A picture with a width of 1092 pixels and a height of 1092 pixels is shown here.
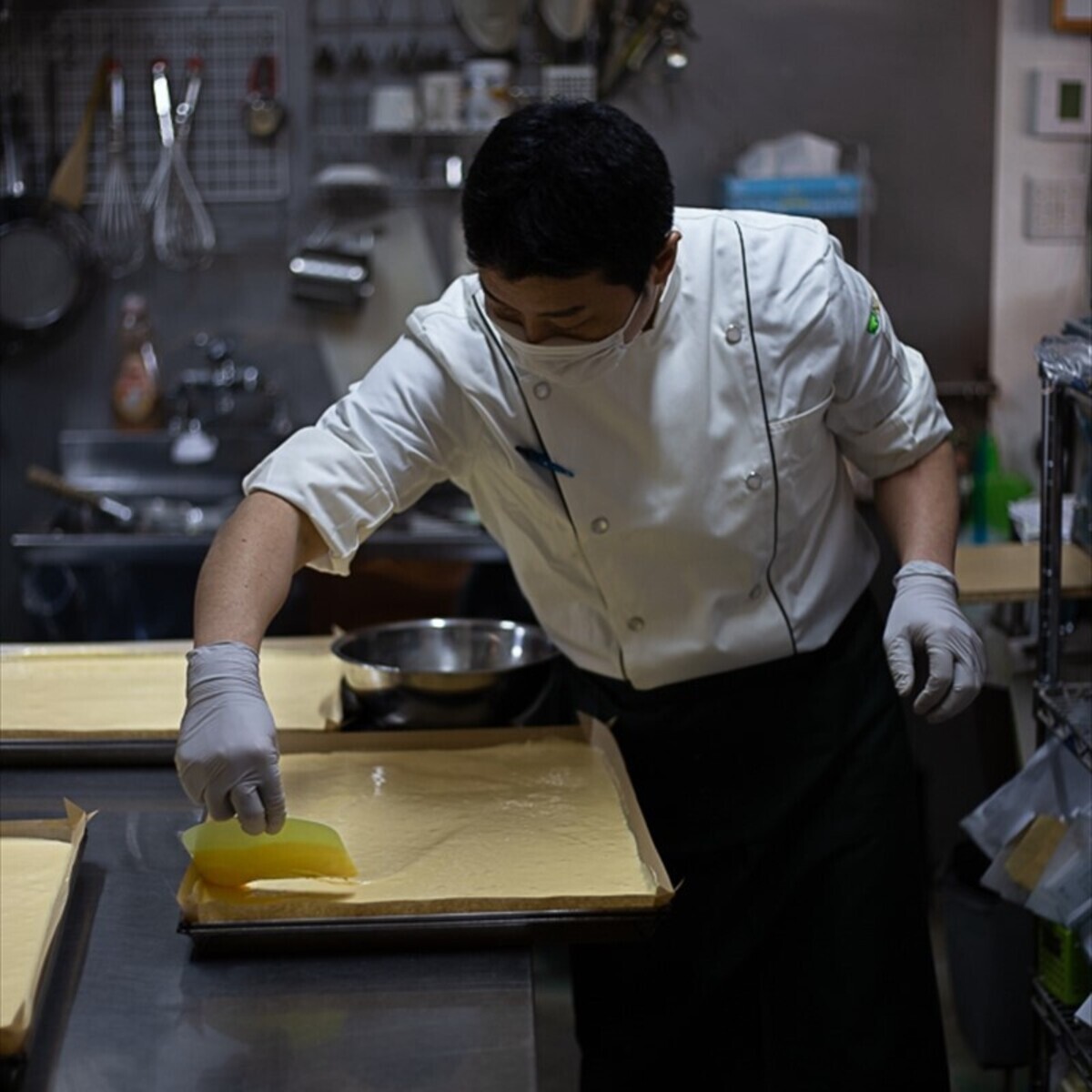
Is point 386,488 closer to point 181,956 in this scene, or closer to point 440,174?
point 181,956

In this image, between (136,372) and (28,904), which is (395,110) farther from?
(28,904)

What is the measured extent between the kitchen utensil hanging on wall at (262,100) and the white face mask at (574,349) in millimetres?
2030

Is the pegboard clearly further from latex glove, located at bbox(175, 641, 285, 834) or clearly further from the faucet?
latex glove, located at bbox(175, 641, 285, 834)

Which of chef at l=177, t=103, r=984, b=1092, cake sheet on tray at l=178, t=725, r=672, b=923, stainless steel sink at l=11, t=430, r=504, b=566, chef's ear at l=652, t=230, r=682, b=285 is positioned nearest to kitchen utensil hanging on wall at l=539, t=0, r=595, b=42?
stainless steel sink at l=11, t=430, r=504, b=566

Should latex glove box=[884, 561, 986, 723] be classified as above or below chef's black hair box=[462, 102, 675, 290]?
below

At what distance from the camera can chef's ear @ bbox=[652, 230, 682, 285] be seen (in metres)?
1.53

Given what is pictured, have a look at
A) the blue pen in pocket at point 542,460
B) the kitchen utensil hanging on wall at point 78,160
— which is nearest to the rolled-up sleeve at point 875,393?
the blue pen in pocket at point 542,460

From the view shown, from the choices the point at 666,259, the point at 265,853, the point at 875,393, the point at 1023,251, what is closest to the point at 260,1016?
the point at 265,853

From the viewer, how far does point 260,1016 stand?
47.2 inches

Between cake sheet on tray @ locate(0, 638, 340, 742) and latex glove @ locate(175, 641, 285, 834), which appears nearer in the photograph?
latex glove @ locate(175, 641, 285, 834)

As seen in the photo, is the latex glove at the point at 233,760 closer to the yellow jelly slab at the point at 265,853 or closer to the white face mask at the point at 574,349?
the yellow jelly slab at the point at 265,853

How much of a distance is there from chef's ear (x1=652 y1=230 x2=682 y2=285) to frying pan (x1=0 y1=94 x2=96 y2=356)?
225 cm

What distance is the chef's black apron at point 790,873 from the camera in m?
1.76

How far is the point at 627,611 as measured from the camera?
174cm
